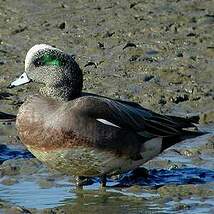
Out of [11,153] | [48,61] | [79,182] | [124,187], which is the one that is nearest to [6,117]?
[11,153]

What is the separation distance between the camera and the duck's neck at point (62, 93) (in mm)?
8453

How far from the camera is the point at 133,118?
8.58m

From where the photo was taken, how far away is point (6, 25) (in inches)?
505

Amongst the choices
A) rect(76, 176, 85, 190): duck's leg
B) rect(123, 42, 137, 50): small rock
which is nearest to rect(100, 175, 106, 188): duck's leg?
rect(76, 176, 85, 190): duck's leg

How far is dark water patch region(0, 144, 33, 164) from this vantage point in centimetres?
915

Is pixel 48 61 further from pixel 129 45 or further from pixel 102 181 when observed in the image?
pixel 129 45

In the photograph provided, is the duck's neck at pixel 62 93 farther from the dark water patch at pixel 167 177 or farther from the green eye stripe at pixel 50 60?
the dark water patch at pixel 167 177

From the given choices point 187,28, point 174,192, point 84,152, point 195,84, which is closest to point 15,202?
point 84,152

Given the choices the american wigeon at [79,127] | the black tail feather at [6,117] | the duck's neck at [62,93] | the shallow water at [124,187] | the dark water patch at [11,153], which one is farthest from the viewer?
the black tail feather at [6,117]

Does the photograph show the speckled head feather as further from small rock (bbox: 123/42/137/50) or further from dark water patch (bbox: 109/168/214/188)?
small rock (bbox: 123/42/137/50)

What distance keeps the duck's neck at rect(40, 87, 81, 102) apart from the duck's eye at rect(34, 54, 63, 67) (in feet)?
0.68

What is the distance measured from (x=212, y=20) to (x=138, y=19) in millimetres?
905

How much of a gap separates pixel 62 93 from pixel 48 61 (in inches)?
12.4

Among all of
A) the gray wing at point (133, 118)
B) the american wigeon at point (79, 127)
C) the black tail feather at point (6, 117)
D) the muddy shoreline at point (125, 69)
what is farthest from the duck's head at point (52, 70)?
the black tail feather at point (6, 117)
